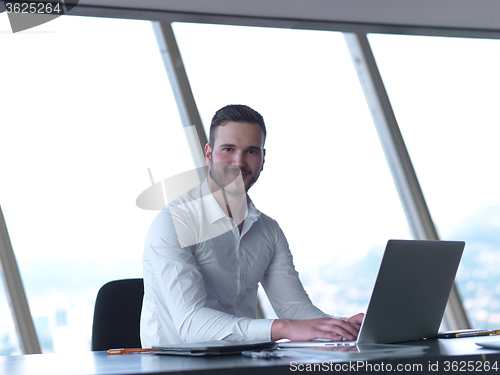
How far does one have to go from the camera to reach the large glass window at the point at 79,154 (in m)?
3.19

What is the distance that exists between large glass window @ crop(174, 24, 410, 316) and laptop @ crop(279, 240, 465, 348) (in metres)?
2.16

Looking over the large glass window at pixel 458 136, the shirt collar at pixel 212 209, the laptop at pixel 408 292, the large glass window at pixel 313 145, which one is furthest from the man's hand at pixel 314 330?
the large glass window at pixel 458 136

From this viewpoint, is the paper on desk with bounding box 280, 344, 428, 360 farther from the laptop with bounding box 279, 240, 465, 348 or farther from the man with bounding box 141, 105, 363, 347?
the man with bounding box 141, 105, 363, 347

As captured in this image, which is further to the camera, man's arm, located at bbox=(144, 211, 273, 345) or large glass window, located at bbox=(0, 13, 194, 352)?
large glass window, located at bbox=(0, 13, 194, 352)

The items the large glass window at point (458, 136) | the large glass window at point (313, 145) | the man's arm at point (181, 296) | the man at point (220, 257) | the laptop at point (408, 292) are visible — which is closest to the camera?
the laptop at point (408, 292)

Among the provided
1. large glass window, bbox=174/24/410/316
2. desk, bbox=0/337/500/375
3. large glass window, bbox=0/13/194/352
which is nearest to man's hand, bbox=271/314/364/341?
desk, bbox=0/337/500/375

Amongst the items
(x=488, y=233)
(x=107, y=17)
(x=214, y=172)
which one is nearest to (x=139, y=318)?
(x=214, y=172)

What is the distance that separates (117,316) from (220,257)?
1.47 feet

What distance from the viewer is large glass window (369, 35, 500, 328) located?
388 cm

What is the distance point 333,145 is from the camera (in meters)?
3.83

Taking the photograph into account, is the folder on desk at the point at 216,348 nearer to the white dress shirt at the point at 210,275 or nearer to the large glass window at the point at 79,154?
the white dress shirt at the point at 210,275

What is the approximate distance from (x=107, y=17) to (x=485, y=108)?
2.74 metres

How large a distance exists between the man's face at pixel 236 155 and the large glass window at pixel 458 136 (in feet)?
7.39

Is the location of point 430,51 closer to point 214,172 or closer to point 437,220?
point 437,220
